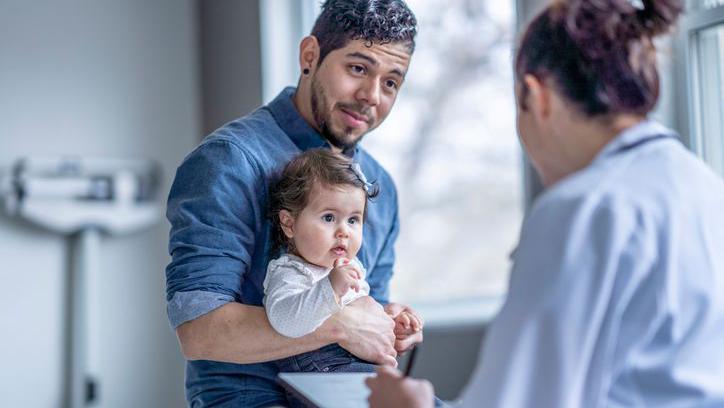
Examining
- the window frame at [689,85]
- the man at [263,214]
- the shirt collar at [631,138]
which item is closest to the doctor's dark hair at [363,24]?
the man at [263,214]

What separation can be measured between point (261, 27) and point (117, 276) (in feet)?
3.61

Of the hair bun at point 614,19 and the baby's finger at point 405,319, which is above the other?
the hair bun at point 614,19

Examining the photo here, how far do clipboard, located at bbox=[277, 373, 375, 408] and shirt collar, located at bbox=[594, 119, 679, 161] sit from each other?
0.48 metres

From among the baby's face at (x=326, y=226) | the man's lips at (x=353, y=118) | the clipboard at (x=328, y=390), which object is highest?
the man's lips at (x=353, y=118)

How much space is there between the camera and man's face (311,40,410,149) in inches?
64.0

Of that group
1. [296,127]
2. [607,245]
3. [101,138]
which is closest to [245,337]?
[296,127]

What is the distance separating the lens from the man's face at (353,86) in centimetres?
163

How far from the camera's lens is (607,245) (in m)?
0.90

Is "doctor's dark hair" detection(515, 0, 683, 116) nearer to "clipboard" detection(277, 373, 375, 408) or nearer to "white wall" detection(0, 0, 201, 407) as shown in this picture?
"clipboard" detection(277, 373, 375, 408)

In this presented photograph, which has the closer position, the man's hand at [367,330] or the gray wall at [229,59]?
the man's hand at [367,330]

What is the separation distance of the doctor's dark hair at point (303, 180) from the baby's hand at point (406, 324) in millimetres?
228

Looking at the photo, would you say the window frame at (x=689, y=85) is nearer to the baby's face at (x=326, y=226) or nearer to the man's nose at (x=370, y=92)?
the man's nose at (x=370, y=92)

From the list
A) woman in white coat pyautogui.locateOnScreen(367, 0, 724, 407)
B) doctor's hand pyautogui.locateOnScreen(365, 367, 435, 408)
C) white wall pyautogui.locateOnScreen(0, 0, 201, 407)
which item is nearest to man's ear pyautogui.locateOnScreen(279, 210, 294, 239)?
doctor's hand pyautogui.locateOnScreen(365, 367, 435, 408)

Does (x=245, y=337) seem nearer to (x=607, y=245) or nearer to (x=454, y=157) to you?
(x=607, y=245)
